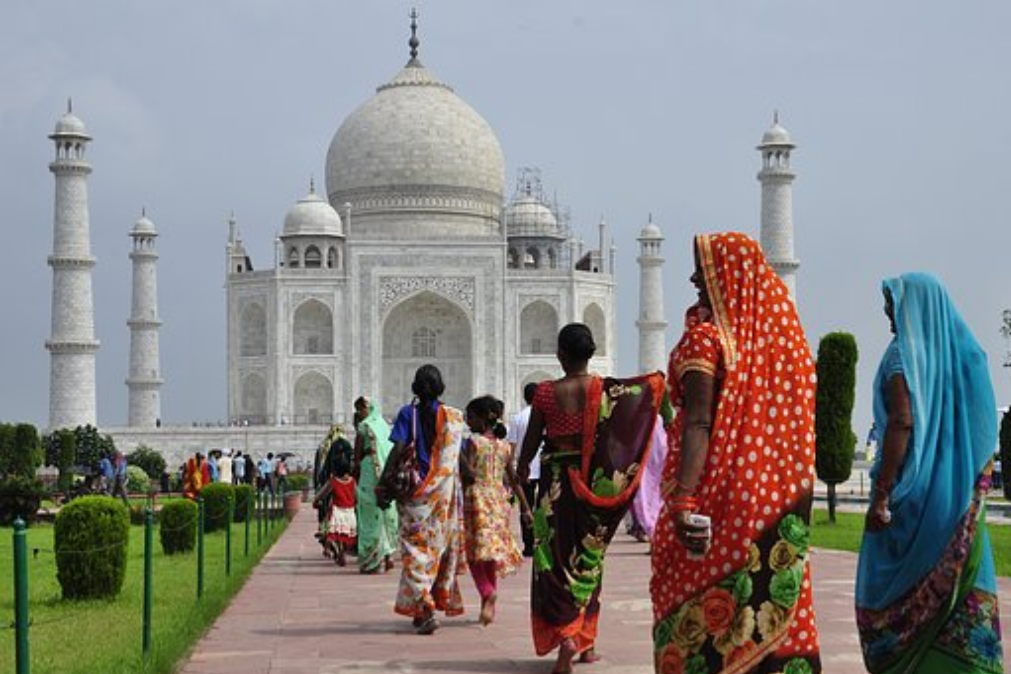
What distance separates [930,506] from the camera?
4.16 meters

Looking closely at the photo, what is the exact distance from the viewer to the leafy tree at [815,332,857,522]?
16516 mm

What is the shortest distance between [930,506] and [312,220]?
35.2 m

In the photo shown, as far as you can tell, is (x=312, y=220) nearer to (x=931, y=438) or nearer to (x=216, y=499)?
(x=216, y=499)

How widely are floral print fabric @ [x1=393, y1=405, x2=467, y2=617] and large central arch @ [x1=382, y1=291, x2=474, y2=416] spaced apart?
3161 centimetres

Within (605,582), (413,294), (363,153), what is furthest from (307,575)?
(363,153)

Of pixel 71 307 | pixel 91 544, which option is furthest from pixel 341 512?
pixel 71 307

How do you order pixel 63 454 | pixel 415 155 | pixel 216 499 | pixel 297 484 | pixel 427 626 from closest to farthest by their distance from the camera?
pixel 427 626 < pixel 216 499 < pixel 297 484 < pixel 63 454 < pixel 415 155

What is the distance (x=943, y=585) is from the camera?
13.5 feet

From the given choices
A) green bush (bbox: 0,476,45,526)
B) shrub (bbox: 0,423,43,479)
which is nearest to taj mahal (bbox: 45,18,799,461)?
shrub (bbox: 0,423,43,479)

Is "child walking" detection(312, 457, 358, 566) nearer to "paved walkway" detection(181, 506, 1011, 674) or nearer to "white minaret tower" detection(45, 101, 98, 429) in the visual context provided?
"paved walkway" detection(181, 506, 1011, 674)

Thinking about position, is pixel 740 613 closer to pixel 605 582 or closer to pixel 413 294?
pixel 605 582

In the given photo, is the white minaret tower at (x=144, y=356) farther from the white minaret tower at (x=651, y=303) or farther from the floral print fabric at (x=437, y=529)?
the floral print fabric at (x=437, y=529)

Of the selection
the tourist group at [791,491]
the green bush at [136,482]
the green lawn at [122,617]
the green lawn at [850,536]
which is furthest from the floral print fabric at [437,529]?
the green bush at [136,482]

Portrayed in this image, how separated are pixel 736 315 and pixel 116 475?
17.2 metres
